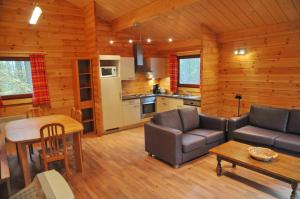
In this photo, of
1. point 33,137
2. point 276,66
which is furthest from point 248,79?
point 33,137

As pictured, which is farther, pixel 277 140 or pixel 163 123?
pixel 163 123

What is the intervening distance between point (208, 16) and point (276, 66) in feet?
6.03

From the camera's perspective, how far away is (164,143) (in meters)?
3.45

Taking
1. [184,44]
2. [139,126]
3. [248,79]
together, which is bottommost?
[139,126]

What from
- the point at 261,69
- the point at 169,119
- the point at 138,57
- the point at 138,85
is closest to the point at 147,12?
the point at 138,57

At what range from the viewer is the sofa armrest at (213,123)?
158 inches

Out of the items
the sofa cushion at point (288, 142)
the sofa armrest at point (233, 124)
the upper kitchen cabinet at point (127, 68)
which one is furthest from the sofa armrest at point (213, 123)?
the upper kitchen cabinet at point (127, 68)

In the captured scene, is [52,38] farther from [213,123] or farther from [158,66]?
[213,123]

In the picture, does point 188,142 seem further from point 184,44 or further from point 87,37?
point 87,37

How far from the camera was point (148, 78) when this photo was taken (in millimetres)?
6566

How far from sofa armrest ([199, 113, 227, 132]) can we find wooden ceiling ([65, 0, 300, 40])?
218 centimetres

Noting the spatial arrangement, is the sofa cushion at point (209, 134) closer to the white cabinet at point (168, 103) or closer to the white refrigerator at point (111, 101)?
the white cabinet at point (168, 103)

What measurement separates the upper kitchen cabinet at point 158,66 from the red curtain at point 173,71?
0.20 meters

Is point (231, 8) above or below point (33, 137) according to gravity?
above
